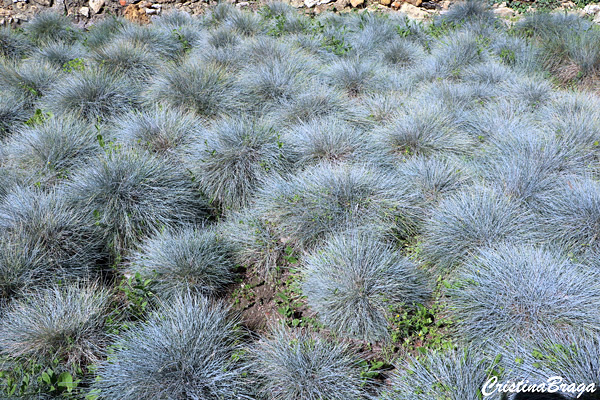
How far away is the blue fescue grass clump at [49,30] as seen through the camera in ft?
21.8

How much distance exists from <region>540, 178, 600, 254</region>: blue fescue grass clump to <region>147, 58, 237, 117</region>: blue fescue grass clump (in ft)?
10.8

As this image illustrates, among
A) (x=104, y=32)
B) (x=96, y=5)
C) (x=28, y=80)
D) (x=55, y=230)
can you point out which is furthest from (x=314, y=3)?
(x=55, y=230)

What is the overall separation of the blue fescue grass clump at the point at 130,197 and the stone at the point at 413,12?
6104 millimetres

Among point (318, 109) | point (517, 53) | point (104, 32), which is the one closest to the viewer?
point (318, 109)

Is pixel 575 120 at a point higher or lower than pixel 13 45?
higher

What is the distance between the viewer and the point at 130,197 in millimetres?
3373

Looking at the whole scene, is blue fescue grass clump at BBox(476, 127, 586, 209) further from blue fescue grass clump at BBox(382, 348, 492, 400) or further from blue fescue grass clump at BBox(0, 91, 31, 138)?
blue fescue grass clump at BBox(0, 91, 31, 138)

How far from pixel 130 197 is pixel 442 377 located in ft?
8.37

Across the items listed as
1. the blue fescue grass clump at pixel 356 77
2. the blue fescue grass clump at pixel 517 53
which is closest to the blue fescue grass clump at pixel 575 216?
the blue fescue grass clump at pixel 356 77

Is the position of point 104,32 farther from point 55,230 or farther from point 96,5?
point 55,230

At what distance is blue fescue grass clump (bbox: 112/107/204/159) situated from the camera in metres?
4.11

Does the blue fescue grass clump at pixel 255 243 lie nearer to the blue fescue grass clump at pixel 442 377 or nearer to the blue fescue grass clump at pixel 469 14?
the blue fescue grass clump at pixel 442 377

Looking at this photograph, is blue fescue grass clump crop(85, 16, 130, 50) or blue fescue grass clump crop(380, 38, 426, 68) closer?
blue fescue grass clump crop(380, 38, 426, 68)

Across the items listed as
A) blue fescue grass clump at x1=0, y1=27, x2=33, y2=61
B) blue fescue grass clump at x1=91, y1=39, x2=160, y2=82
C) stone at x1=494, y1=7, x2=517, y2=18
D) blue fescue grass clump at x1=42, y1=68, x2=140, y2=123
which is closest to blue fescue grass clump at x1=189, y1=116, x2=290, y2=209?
blue fescue grass clump at x1=42, y1=68, x2=140, y2=123
